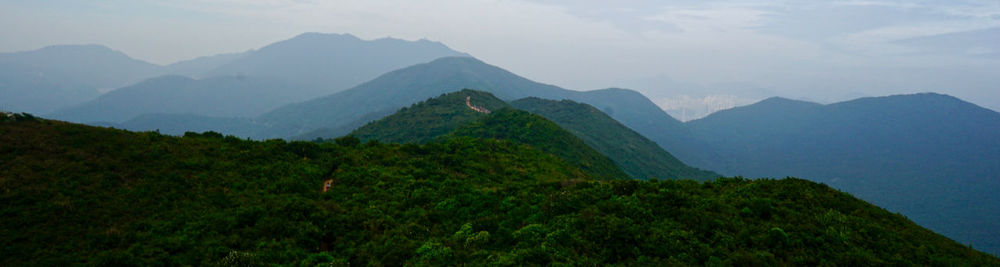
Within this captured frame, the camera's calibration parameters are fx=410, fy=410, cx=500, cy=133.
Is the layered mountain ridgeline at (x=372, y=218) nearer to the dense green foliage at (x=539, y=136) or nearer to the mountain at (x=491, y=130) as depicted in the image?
the mountain at (x=491, y=130)

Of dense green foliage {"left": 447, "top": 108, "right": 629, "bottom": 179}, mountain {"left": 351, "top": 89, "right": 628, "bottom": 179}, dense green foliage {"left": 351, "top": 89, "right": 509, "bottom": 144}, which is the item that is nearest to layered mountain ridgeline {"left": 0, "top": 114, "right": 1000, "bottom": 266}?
mountain {"left": 351, "top": 89, "right": 628, "bottom": 179}

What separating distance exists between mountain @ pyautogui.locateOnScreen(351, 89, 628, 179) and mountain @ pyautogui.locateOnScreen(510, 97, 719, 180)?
20728 millimetres

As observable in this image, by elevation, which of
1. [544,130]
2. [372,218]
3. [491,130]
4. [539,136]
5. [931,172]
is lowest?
[931,172]

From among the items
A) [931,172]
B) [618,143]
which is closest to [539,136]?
[618,143]

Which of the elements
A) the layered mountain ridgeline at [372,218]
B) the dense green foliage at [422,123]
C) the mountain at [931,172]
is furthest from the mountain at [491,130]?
the mountain at [931,172]

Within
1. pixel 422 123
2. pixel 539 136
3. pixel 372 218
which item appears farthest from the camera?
pixel 422 123

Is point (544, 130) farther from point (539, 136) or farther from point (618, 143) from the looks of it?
point (618, 143)

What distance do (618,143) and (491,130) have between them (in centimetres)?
4981

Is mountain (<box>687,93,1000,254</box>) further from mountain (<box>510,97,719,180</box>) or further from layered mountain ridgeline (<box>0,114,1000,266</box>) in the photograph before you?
layered mountain ridgeline (<box>0,114,1000,266</box>)

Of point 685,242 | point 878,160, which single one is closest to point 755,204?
point 685,242

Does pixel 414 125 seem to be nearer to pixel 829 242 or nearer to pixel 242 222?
pixel 242 222

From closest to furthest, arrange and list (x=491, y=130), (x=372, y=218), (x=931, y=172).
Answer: (x=372, y=218), (x=491, y=130), (x=931, y=172)

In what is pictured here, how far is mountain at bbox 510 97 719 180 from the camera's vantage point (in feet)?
276

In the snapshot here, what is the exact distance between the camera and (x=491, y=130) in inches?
2329
